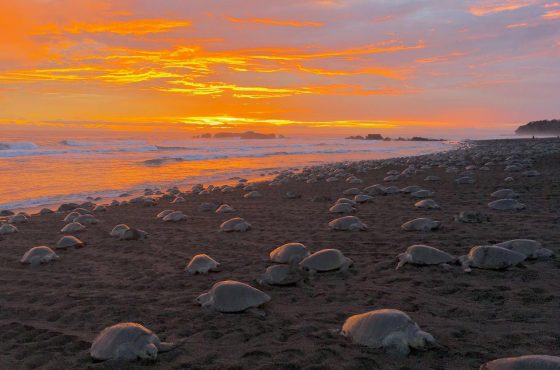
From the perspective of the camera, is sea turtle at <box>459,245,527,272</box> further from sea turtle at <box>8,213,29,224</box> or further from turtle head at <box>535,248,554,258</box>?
sea turtle at <box>8,213,29,224</box>

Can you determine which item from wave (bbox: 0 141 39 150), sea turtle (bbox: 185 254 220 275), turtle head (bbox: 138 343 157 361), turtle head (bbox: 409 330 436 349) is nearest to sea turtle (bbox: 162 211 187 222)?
sea turtle (bbox: 185 254 220 275)

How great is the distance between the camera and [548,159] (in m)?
22.7

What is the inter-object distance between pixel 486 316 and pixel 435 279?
4.12 feet

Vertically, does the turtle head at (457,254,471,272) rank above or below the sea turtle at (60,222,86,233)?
above

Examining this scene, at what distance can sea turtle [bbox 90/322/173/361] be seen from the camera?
4141 mm

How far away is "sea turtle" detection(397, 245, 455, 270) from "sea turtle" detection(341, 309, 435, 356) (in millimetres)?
2321

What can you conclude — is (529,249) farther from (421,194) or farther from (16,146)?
(16,146)

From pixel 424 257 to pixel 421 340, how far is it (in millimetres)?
2617

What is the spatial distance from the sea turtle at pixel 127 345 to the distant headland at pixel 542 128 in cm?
10577

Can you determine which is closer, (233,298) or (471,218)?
(233,298)

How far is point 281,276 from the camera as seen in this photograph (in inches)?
237

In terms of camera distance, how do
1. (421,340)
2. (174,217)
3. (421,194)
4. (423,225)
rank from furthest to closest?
1. (421,194)
2. (174,217)
3. (423,225)
4. (421,340)

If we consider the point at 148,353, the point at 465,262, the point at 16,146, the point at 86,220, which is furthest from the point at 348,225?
the point at 16,146

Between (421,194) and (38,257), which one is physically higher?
(421,194)
